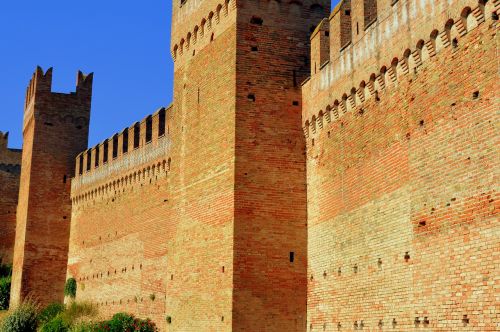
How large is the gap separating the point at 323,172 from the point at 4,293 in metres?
21.5

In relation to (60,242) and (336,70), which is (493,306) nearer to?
(336,70)

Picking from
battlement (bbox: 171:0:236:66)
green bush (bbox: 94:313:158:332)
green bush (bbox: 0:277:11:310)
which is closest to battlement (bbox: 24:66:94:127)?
green bush (bbox: 0:277:11:310)

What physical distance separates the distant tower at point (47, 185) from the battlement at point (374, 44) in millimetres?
16076

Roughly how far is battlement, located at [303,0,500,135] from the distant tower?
633 inches

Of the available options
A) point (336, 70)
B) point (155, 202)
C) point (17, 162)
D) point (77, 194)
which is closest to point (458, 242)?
point (336, 70)

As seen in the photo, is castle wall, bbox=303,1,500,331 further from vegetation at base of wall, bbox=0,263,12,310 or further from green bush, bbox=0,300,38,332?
vegetation at base of wall, bbox=0,263,12,310

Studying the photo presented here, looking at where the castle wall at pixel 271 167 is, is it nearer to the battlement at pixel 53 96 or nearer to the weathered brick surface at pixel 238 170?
the weathered brick surface at pixel 238 170

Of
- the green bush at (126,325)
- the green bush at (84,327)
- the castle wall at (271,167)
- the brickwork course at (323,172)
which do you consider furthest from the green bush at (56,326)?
the castle wall at (271,167)

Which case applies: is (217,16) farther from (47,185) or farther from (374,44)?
(47,185)

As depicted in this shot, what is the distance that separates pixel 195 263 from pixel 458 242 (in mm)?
7460

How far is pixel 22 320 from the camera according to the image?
27.0m

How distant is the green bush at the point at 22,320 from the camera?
87.5ft

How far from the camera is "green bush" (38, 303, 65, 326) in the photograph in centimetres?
2759

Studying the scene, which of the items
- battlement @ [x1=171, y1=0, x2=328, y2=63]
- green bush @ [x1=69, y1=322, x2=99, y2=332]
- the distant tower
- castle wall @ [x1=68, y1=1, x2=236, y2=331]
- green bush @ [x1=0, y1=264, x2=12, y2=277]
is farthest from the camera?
green bush @ [x1=0, y1=264, x2=12, y2=277]
